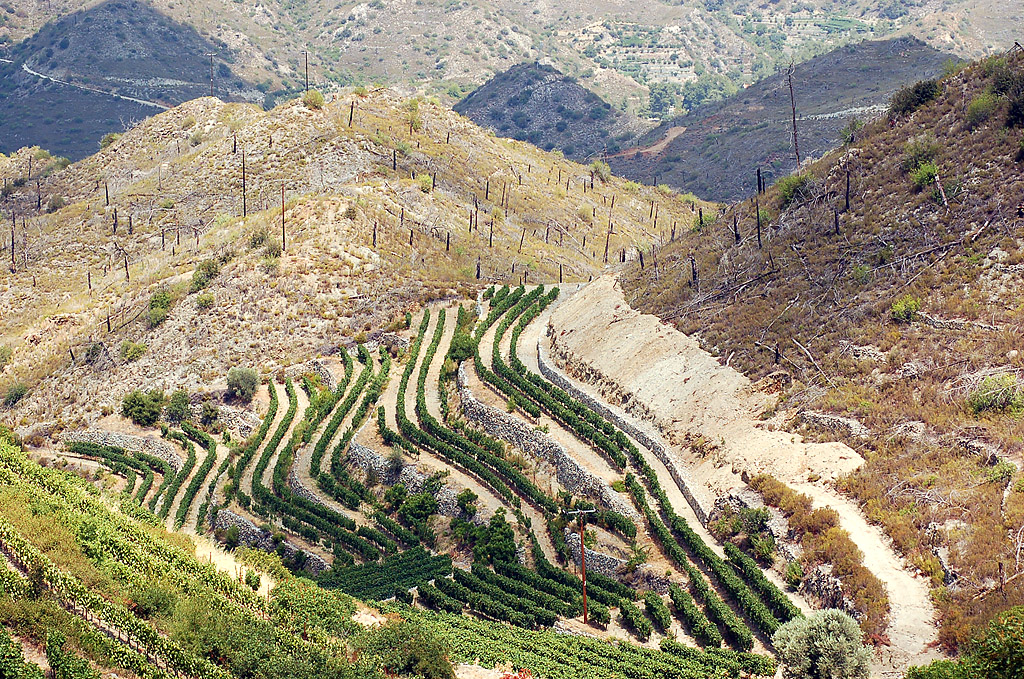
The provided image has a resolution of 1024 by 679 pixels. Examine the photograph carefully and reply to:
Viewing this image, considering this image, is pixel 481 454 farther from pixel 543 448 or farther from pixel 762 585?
pixel 762 585

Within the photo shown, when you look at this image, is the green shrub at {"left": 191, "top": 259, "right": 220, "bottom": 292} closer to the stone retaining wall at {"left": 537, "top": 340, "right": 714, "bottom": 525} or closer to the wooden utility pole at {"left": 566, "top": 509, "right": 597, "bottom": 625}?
the stone retaining wall at {"left": 537, "top": 340, "right": 714, "bottom": 525}

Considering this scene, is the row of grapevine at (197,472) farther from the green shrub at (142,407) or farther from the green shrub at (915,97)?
the green shrub at (915,97)

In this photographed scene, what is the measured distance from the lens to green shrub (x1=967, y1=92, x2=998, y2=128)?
4984cm

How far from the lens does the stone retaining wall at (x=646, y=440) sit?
39.9m

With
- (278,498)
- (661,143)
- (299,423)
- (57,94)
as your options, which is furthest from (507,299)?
(57,94)

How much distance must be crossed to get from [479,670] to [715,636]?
837 centimetres

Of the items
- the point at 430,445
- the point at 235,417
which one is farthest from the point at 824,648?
the point at 235,417

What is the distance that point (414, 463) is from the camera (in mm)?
50312

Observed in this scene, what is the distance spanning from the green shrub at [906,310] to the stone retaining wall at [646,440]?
11380mm

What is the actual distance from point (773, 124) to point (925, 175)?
11299 centimetres

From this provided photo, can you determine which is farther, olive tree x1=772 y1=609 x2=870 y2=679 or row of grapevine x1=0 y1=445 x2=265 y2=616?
row of grapevine x1=0 y1=445 x2=265 y2=616

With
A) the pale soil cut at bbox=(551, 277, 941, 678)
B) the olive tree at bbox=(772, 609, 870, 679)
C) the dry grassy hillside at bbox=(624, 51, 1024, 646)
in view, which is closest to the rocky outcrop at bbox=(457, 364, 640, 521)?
the pale soil cut at bbox=(551, 277, 941, 678)

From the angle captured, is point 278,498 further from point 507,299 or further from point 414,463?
point 507,299

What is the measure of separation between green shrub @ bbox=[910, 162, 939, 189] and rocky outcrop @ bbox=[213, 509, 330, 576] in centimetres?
3487
